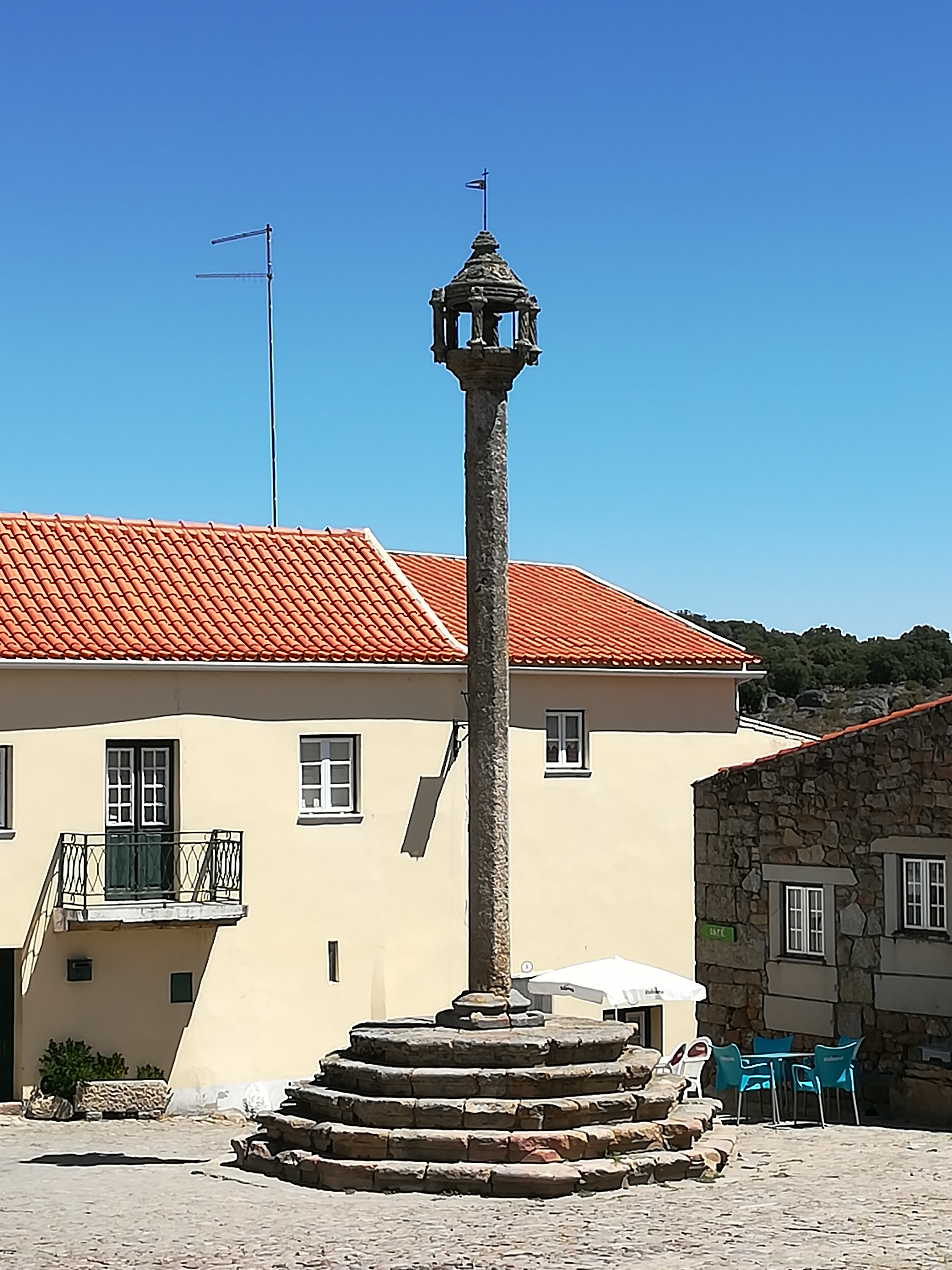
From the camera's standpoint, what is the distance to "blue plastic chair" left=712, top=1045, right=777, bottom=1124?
17562 mm

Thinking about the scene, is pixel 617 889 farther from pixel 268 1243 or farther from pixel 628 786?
pixel 268 1243

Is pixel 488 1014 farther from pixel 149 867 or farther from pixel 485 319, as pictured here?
pixel 149 867

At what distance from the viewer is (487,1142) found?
1369cm

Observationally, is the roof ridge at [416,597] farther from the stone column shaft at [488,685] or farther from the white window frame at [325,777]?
the stone column shaft at [488,685]

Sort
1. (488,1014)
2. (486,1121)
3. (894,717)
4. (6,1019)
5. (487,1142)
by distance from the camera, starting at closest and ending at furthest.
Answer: (487,1142)
(486,1121)
(488,1014)
(894,717)
(6,1019)

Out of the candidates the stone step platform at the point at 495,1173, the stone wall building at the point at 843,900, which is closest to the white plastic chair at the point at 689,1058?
the stone wall building at the point at 843,900

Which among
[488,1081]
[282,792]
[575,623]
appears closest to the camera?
[488,1081]

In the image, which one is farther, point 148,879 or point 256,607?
point 256,607

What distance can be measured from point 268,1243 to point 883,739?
33.5 feet

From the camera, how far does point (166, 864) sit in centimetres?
2222

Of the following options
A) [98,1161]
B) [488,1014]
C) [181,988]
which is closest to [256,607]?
[181,988]

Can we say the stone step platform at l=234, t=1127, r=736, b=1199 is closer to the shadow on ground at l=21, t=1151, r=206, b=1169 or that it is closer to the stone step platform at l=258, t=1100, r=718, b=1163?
the stone step platform at l=258, t=1100, r=718, b=1163

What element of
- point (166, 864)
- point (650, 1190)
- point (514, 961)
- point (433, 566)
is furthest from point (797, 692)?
point (650, 1190)

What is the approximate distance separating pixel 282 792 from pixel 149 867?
2053mm
